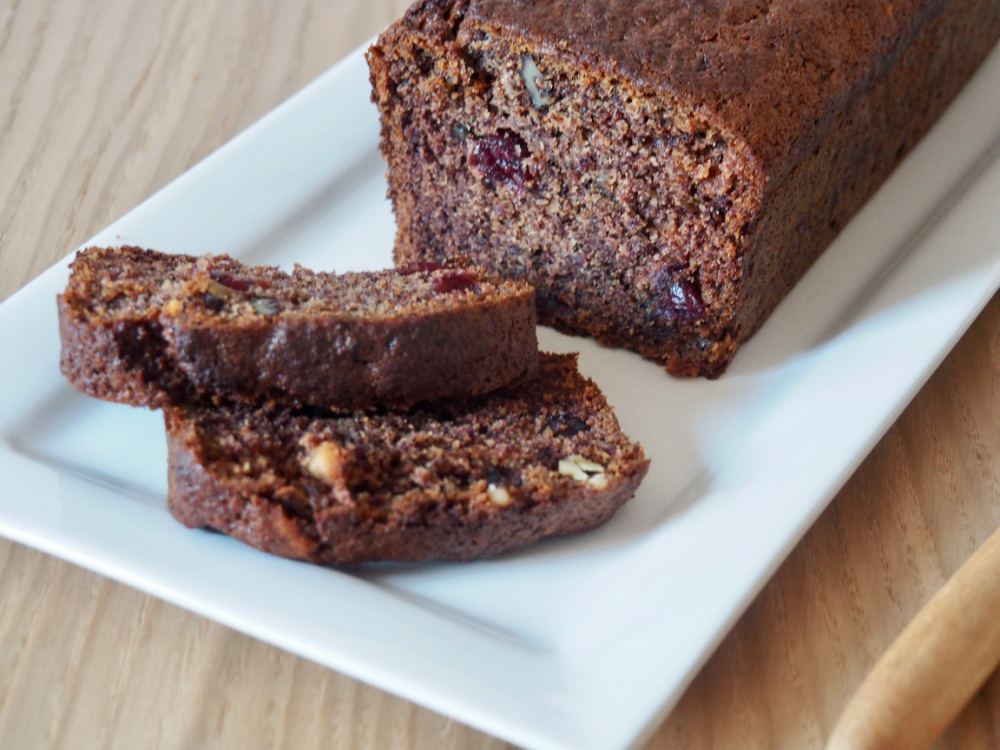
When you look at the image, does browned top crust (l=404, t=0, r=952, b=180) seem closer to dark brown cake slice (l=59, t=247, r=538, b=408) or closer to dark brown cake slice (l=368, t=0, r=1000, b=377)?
dark brown cake slice (l=368, t=0, r=1000, b=377)

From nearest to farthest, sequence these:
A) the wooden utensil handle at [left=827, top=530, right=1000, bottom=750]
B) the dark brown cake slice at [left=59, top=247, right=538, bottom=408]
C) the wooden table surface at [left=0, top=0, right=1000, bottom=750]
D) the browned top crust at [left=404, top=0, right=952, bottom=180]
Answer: the wooden utensil handle at [left=827, top=530, right=1000, bottom=750] → the wooden table surface at [left=0, top=0, right=1000, bottom=750] → the dark brown cake slice at [left=59, top=247, right=538, bottom=408] → the browned top crust at [left=404, top=0, right=952, bottom=180]

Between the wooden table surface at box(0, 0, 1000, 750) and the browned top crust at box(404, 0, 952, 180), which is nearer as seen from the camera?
the wooden table surface at box(0, 0, 1000, 750)

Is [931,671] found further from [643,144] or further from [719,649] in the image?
[643,144]

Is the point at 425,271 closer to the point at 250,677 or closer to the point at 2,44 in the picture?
the point at 250,677

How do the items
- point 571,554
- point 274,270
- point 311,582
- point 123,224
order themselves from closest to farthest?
point 311,582, point 571,554, point 274,270, point 123,224

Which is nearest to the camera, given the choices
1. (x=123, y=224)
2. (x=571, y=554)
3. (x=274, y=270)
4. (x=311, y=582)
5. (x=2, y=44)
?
(x=311, y=582)

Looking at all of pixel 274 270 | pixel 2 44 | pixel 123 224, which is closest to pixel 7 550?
pixel 274 270

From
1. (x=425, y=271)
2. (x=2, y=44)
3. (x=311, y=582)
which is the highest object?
(x=425, y=271)

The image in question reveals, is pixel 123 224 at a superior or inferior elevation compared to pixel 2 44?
superior

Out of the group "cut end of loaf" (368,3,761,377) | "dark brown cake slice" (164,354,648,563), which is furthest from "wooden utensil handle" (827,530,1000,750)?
"cut end of loaf" (368,3,761,377)
